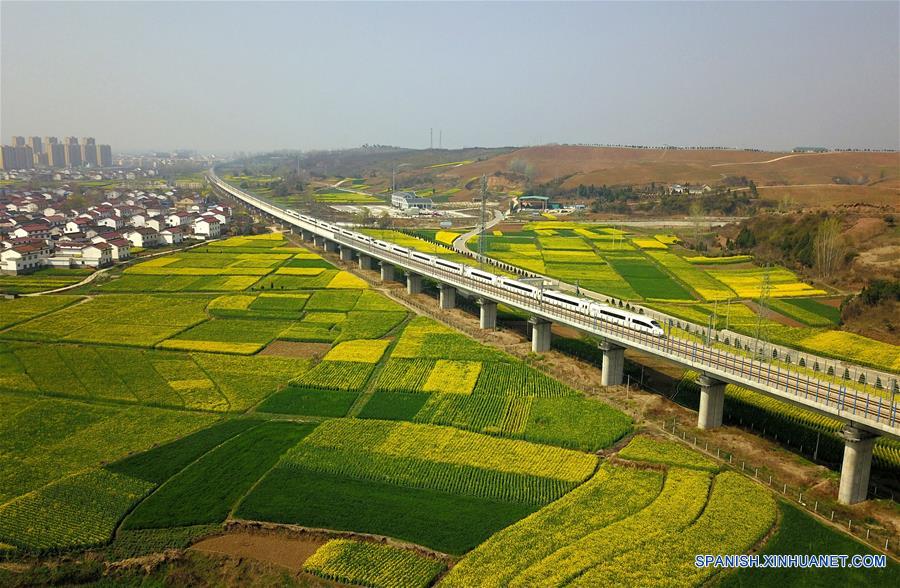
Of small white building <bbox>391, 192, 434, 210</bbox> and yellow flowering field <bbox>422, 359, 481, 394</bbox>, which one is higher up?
small white building <bbox>391, 192, 434, 210</bbox>

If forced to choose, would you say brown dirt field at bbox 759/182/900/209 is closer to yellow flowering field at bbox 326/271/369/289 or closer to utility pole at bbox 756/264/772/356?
utility pole at bbox 756/264/772/356

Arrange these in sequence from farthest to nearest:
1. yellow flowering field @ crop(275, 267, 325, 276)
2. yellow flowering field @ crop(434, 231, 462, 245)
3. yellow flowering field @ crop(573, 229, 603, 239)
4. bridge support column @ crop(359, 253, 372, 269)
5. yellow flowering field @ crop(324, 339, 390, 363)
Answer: yellow flowering field @ crop(573, 229, 603, 239), yellow flowering field @ crop(434, 231, 462, 245), bridge support column @ crop(359, 253, 372, 269), yellow flowering field @ crop(275, 267, 325, 276), yellow flowering field @ crop(324, 339, 390, 363)

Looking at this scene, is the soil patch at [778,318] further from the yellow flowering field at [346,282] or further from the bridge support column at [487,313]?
the yellow flowering field at [346,282]

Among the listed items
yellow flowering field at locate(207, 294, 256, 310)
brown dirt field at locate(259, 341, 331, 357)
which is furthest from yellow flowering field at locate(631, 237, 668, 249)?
brown dirt field at locate(259, 341, 331, 357)

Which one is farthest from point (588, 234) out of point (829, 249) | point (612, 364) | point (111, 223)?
point (111, 223)

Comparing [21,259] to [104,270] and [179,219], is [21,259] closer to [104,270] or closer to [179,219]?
[104,270]

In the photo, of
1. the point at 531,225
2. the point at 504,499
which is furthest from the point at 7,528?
the point at 531,225

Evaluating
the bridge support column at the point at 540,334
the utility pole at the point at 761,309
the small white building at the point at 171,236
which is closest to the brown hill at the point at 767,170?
the utility pole at the point at 761,309
